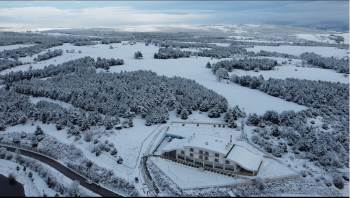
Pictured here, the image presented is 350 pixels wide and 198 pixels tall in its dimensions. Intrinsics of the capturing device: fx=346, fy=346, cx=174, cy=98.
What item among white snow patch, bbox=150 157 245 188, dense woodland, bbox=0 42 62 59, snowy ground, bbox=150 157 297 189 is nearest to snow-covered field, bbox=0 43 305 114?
dense woodland, bbox=0 42 62 59

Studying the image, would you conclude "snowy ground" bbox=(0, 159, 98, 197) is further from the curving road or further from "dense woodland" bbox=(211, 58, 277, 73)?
"dense woodland" bbox=(211, 58, 277, 73)

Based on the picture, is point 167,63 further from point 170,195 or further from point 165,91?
point 170,195

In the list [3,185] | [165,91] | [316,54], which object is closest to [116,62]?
[165,91]

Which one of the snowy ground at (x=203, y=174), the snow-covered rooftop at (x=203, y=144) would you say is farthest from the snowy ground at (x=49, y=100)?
the snowy ground at (x=203, y=174)

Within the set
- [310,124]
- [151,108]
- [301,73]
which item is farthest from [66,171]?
[301,73]

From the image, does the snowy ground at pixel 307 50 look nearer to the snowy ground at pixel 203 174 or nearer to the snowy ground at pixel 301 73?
the snowy ground at pixel 301 73

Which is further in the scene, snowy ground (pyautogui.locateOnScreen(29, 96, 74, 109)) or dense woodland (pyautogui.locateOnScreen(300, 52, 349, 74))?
dense woodland (pyautogui.locateOnScreen(300, 52, 349, 74))
